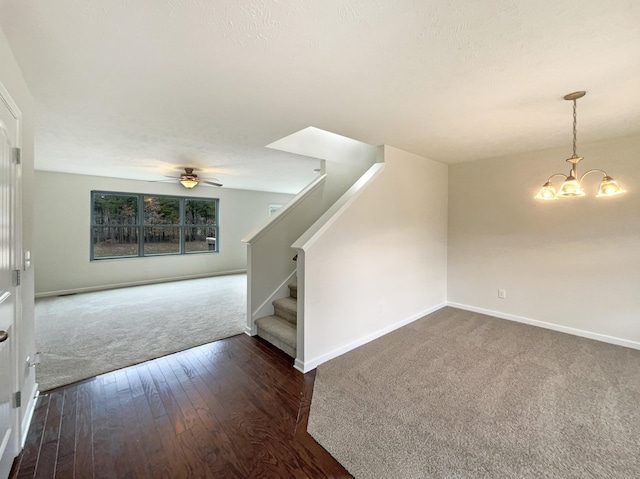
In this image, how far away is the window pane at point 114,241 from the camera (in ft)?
18.8

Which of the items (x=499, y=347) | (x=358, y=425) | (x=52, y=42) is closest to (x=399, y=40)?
(x=52, y=42)

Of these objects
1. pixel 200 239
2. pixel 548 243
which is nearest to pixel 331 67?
pixel 548 243

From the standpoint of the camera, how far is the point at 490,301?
4055mm

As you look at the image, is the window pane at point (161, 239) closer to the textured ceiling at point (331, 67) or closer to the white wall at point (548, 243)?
the textured ceiling at point (331, 67)

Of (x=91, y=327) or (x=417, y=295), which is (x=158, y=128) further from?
(x=417, y=295)

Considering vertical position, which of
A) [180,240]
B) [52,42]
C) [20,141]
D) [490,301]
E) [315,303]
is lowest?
[490,301]

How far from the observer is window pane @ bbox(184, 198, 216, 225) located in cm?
691

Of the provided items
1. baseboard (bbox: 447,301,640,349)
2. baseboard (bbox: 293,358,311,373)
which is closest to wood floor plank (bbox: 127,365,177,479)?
baseboard (bbox: 293,358,311,373)

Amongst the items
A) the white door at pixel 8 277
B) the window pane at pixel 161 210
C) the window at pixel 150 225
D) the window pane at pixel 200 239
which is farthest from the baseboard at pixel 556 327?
the window pane at pixel 161 210

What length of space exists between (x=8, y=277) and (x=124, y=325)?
250cm

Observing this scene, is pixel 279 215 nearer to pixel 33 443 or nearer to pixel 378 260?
pixel 378 260

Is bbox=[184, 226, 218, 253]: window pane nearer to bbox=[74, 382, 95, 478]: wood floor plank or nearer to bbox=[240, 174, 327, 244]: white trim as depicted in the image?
bbox=[240, 174, 327, 244]: white trim

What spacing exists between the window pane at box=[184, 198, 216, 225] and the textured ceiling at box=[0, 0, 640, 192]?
3804 millimetres

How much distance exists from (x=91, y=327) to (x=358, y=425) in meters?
3.70
